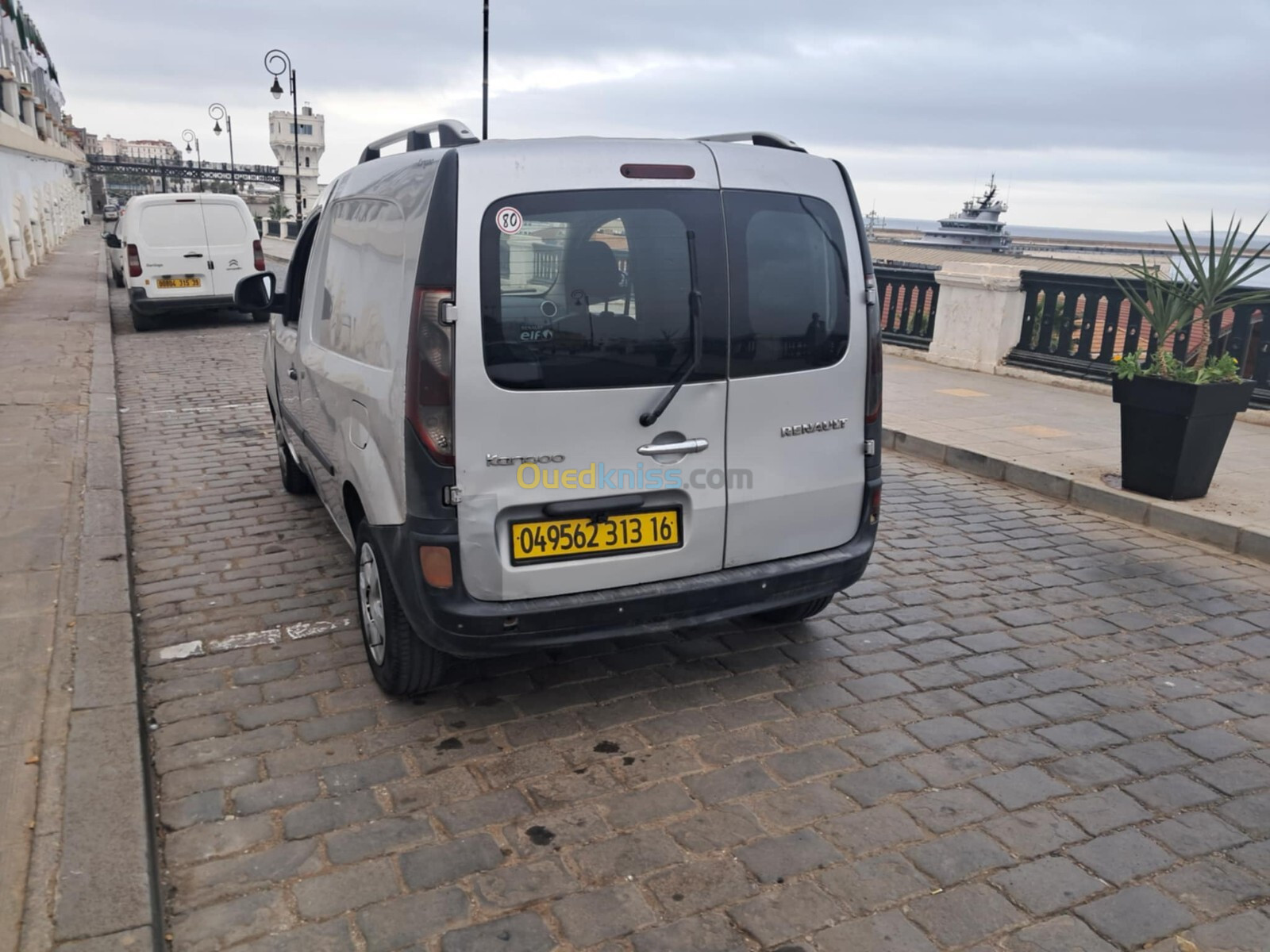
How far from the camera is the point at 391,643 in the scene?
12.3 feet

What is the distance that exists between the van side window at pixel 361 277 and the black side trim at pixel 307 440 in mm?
532

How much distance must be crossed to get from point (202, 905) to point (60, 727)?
116cm

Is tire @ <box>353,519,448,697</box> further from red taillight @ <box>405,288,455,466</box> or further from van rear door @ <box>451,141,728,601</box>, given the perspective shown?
red taillight @ <box>405,288,455,466</box>

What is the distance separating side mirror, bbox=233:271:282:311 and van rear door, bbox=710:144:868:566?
3250 millimetres

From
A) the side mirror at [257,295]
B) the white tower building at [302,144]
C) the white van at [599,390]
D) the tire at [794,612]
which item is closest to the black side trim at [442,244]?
the white van at [599,390]

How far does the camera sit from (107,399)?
9.39m

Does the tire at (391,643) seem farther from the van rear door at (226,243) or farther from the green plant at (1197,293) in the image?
the van rear door at (226,243)

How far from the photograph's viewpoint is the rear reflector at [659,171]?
3393mm

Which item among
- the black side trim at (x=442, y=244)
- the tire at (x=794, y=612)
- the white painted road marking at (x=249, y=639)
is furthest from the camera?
the tire at (x=794, y=612)

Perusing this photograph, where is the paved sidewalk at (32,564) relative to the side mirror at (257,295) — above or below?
below

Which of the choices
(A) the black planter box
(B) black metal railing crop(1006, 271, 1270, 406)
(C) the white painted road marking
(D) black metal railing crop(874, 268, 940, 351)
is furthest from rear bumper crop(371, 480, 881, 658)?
(D) black metal railing crop(874, 268, 940, 351)

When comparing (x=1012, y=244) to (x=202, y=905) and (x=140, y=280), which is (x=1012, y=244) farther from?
(x=202, y=905)

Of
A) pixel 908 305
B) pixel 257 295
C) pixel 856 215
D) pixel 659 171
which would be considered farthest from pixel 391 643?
pixel 908 305

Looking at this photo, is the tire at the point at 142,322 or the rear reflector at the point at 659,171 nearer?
the rear reflector at the point at 659,171
